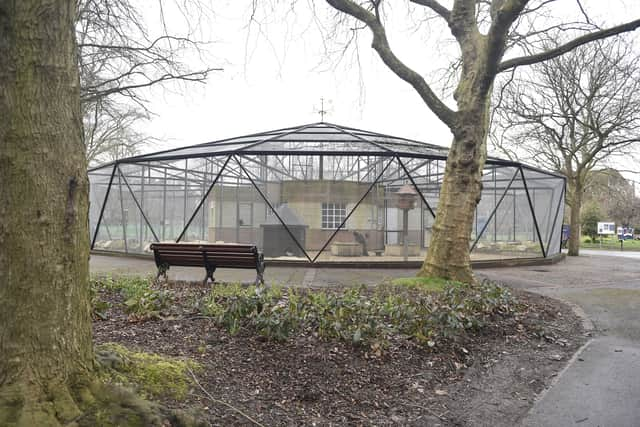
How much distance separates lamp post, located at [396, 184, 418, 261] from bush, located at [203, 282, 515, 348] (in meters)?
7.16

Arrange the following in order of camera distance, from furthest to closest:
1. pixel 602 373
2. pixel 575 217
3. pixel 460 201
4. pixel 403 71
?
pixel 575 217 → pixel 403 71 → pixel 460 201 → pixel 602 373

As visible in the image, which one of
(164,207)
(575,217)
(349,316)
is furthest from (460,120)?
(575,217)

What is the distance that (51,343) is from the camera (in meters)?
2.20

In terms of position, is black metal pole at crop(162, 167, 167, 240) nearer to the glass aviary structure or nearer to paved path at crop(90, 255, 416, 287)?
the glass aviary structure

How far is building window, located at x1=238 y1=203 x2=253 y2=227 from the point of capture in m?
12.3

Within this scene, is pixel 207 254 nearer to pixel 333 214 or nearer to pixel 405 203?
pixel 333 214

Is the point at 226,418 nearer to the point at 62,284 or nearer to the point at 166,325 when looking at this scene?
A: the point at 62,284

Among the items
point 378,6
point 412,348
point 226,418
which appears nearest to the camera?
point 226,418

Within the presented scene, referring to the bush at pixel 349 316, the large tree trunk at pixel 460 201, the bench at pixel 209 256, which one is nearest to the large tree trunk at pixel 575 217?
the large tree trunk at pixel 460 201

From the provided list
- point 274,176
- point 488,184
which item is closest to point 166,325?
point 274,176

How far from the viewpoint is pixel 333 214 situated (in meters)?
12.5

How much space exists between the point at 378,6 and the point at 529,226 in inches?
413

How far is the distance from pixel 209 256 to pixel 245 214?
5.04 meters

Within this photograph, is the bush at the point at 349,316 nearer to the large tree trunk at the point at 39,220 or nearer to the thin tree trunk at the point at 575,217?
the large tree trunk at the point at 39,220
